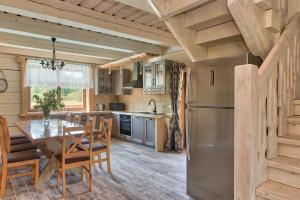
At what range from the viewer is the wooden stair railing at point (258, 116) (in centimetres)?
164

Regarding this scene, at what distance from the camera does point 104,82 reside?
7410 mm

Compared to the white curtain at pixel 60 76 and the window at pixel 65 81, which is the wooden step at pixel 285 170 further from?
the white curtain at pixel 60 76

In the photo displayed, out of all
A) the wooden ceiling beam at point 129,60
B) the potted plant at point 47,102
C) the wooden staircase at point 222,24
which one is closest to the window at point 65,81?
the wooden ceiling beam at point 129,60

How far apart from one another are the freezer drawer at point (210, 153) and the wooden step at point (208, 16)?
1.02m

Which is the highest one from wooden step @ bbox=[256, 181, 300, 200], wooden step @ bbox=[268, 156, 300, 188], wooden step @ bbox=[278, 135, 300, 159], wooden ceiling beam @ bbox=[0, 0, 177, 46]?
wooden ceiling beam @ bbox=[0, 0, 177, 46]

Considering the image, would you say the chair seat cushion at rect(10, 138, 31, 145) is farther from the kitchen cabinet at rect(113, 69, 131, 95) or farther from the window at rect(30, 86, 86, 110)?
the kitchen cabinet at rect(113, 69, 131, 95)

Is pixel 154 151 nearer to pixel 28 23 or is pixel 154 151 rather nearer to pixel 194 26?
pixel 194 26

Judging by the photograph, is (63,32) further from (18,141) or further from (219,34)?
(219,34)

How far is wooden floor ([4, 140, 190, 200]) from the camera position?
2.88 meters

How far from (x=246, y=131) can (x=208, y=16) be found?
1.40 meters

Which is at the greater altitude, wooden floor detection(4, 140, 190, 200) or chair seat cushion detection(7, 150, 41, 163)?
chair seat cushion detection(7, 150, 41, 163)

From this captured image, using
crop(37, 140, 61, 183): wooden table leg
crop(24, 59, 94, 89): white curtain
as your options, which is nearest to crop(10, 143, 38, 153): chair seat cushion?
crop(37, 140, 61, 183): wooden table leg

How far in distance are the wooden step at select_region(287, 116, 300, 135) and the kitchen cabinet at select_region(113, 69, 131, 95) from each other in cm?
548

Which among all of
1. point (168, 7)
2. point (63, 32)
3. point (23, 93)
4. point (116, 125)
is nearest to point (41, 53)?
point (23, 93)
